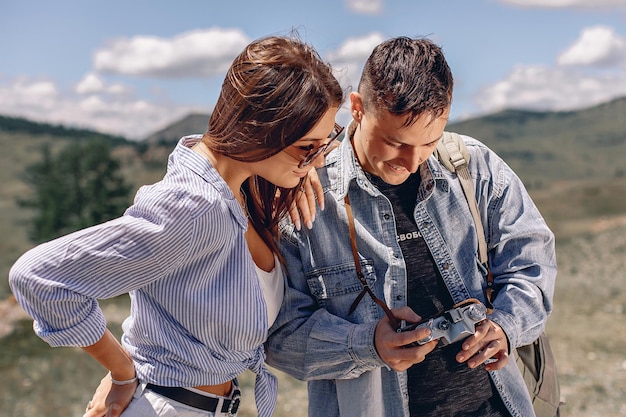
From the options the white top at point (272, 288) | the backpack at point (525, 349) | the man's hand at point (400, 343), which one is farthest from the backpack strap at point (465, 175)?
the white top at point (272, 288)

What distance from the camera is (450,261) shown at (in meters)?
2.74

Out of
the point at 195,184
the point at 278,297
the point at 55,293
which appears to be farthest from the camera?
the point at 278,297

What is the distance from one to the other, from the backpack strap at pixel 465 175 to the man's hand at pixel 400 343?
1.50 feet

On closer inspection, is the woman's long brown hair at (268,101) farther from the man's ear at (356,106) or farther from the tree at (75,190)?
the tree at (75,190)

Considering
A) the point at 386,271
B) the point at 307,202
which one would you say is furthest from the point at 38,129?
the point at 386,271

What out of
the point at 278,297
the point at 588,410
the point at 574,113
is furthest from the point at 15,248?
the point at 574,113

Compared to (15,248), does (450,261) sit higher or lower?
higher

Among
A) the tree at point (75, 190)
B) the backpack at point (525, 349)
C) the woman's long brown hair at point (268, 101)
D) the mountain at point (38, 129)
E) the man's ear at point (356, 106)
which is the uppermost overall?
the woman's long brown hair at point (268, 101)

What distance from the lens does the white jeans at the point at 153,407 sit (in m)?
2.23

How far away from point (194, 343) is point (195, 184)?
20.0 inches

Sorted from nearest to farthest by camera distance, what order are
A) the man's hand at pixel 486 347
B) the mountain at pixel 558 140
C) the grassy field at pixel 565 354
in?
the man's hand at pixel 486 347
the grassy field at pixel 565 354
the mountain at pixel 558 140

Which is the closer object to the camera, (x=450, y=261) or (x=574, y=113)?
(x=450, y=261)

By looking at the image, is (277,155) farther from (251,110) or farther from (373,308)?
(373,308)

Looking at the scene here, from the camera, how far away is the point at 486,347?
103 inches
